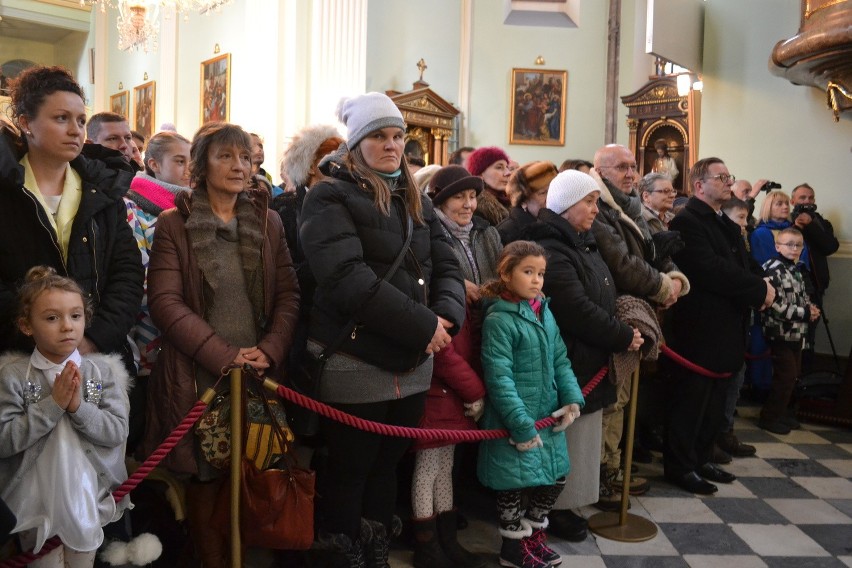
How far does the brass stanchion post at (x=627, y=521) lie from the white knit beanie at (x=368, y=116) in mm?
1777

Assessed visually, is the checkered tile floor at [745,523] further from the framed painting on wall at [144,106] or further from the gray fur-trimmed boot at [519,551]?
the framed painting on wall at [144,106]

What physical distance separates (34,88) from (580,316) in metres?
2.34

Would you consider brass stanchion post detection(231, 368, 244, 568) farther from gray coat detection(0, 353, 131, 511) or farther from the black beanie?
the black beanie

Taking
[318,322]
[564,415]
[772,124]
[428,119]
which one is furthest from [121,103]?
[564,415]

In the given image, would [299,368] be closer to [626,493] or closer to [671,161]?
[626,493]

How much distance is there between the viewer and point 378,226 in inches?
109

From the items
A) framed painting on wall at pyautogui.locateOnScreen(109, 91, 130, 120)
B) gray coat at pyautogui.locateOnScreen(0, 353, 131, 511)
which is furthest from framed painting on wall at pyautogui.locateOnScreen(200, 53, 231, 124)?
gray coat at pyautogui.locateOnScreen(0, 353, 131, 511)

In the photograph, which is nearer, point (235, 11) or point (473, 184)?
point (473, 184)

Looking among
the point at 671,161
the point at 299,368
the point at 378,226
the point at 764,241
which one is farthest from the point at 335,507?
the point at 671,161

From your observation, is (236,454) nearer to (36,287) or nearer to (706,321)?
(36,287)

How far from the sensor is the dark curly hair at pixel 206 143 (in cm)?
282

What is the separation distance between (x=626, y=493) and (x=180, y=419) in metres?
2.17

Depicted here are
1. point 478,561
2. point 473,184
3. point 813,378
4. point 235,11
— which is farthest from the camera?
point 235,11

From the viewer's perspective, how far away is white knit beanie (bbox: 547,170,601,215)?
3.56m
